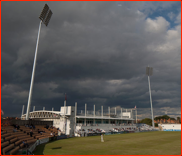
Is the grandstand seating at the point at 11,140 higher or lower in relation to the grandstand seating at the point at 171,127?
higher

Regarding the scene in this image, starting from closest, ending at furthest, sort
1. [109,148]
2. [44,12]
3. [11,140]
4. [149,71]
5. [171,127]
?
[11,140]
[109,148]
[44,12]
[171,127]
[149,71]

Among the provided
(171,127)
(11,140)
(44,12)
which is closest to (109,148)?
(11,140)

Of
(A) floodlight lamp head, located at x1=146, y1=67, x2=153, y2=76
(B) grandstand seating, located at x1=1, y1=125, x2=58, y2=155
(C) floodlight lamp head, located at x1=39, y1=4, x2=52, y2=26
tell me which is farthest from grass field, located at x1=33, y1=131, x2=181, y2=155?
(A) floodlight lamp head, located at x1=146, y1=67, x2=153, y2=76

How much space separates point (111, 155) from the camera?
1978 cm

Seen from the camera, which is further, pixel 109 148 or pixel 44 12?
pixel 44 12

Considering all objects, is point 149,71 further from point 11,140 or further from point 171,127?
point 11,140

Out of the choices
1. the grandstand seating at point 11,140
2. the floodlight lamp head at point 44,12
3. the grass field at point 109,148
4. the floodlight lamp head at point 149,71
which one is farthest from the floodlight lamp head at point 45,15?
the floodlight lamp head at point 149,71

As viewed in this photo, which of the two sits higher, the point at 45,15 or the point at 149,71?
the point at 45,15

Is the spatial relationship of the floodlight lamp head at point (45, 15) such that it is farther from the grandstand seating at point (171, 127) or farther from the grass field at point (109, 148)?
the grandstand seating at point (171, 127)

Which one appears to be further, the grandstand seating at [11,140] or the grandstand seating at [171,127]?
the grandstand seating at [171,127]

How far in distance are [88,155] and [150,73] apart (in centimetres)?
8716

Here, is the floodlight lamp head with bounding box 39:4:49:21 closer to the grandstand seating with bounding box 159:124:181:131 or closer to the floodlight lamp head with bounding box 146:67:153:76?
the floodlight lamp head with bounding box 146:67:153:76

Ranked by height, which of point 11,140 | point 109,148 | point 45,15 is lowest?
point 109,148

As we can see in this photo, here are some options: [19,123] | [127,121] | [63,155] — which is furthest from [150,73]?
[63,155]
